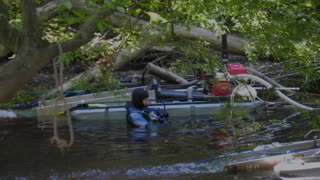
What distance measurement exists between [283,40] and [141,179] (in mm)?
3995

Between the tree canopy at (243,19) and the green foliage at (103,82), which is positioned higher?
the tree canopy at (243,19)

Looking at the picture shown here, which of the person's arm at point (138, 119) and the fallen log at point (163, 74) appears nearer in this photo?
the person's arm at point (138, 119)

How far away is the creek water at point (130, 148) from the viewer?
28.7ft

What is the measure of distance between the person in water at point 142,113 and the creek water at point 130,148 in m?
0.25

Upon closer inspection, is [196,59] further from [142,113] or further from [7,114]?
[7,114]

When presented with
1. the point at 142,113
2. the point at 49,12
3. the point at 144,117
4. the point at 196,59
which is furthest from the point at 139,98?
the point at 49,12

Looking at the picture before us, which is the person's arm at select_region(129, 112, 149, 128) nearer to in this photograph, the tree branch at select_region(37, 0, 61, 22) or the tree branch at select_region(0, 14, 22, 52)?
the tree branch at select_region(37, 0, 61, 22)

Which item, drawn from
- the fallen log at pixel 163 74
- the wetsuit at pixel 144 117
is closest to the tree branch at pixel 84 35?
the wetsuit at pixel 144 117

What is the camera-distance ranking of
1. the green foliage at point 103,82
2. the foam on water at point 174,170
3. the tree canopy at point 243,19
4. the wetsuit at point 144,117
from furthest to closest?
the wetsuit at point 144,117 → the foam on water at point 174,170 → the green foliage at point 103,82 → the tree canopy at point 243,19

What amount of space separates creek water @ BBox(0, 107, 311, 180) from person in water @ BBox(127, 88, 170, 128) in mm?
249

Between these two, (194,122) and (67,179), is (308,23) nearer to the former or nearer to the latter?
(67,179)

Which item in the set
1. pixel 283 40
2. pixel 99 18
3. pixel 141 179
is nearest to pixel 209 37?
pixel 141 179

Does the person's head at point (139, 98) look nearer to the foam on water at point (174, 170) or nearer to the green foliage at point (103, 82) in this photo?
the foam on water at point (174, 170)

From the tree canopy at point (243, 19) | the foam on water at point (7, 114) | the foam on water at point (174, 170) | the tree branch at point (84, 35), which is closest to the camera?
the tree branch at point (84, 35)
